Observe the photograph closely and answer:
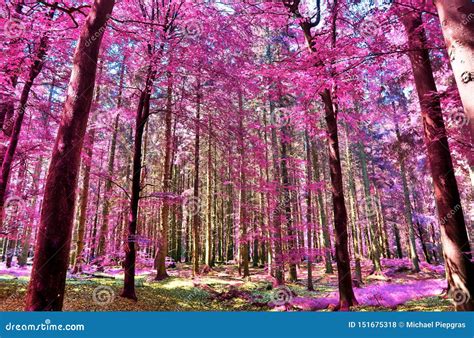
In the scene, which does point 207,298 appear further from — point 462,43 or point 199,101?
point 462,43

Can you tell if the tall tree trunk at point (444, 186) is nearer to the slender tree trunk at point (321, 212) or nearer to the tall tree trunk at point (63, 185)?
the tall tree trunk at point (63, 185)

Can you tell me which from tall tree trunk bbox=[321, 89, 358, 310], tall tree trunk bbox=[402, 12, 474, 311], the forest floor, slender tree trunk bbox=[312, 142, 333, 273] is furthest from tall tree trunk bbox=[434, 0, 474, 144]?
slender tree trunk bbox=[312, 142, 333, 273]

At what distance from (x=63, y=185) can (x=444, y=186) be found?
25.4 feet

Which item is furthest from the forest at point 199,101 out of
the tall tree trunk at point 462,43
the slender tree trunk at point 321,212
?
the slender tree trunk at point 321,212

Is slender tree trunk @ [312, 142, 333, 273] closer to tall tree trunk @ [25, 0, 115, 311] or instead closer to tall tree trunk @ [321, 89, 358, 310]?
tall tree trunk @ [321, 89, 358, 310]

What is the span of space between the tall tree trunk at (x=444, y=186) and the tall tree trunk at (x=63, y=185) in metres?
6.05

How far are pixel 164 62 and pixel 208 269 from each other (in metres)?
14.1

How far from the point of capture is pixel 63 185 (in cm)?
368

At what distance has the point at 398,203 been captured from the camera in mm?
31094

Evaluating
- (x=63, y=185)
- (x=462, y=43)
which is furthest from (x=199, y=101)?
(x=462, y=43)

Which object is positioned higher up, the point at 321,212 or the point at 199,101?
the point at 199,101

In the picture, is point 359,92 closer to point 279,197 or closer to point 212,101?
point 212,101

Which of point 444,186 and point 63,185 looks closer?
point 63,185

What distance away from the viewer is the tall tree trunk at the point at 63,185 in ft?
11.3
